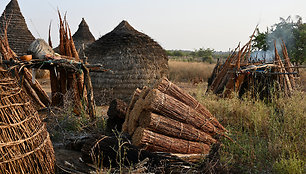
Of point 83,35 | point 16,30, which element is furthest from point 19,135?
point 83,35

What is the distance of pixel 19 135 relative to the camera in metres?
2.30

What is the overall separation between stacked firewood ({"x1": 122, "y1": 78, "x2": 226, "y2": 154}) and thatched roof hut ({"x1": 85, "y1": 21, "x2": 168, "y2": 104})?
18.2ft

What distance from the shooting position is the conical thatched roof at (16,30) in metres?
13.6

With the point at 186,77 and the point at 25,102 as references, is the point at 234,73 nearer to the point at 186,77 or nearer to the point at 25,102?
the point at 25,102

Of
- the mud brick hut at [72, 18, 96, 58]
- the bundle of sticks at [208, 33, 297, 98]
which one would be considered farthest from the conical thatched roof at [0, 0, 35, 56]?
the bundle of sticks at [208, 33, 297, 98]

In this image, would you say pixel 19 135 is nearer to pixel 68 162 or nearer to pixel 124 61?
pixel 68 162

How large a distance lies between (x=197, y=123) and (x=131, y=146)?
3.00 feet

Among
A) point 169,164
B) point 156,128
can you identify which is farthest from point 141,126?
point 169,164

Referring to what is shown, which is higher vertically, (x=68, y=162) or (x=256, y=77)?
(x=256, y=77)

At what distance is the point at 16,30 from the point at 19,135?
13809mm

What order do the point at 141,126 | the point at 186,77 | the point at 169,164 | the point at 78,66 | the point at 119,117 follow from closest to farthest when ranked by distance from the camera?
the point at 169,164 → the point at 141,126 → the point at 119,117 → the point at 78,66 → the point at 186,77

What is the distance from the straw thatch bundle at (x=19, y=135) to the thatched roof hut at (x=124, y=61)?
6183 millimetres

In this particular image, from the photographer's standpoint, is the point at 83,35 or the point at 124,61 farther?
the point at 83,35

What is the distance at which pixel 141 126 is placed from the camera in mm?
3109
